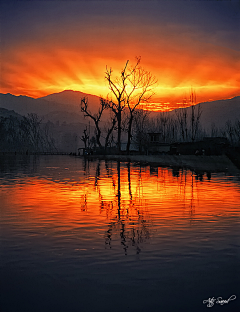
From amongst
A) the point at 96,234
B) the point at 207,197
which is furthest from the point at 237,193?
the point at 96,234

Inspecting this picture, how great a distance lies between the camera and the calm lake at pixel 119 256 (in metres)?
5.29

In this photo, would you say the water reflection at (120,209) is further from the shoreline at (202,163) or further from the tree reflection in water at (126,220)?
the shoreline at (202,163)

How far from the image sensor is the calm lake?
5.29 metres

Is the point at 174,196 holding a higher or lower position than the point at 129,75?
lower

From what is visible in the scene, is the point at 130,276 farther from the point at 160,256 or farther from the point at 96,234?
the point at 96,234

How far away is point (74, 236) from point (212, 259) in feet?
10.2

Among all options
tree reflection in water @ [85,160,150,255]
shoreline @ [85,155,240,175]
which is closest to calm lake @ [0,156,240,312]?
tree reflection in water @ [85,160,150,255]

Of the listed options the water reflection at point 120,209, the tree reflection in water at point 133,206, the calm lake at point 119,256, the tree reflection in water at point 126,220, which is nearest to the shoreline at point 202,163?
the tree reflection in water at point 133,206

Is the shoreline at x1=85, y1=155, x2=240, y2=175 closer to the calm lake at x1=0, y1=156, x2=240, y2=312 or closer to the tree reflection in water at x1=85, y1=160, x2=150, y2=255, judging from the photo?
the tree reflection in water at x1=85, y1=160, x2=150, y2=255

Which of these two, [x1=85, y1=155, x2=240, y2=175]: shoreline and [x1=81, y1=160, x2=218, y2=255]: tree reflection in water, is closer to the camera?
[x1=81, y1=160, x2=218, y2=255]: tree reflection in water

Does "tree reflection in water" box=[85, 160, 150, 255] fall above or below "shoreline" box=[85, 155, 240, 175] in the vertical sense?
below

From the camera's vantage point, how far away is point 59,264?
22.4ft

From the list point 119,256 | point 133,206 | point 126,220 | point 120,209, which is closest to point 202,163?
point 133,206

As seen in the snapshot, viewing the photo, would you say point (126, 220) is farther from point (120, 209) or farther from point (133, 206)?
point (133, 206)
